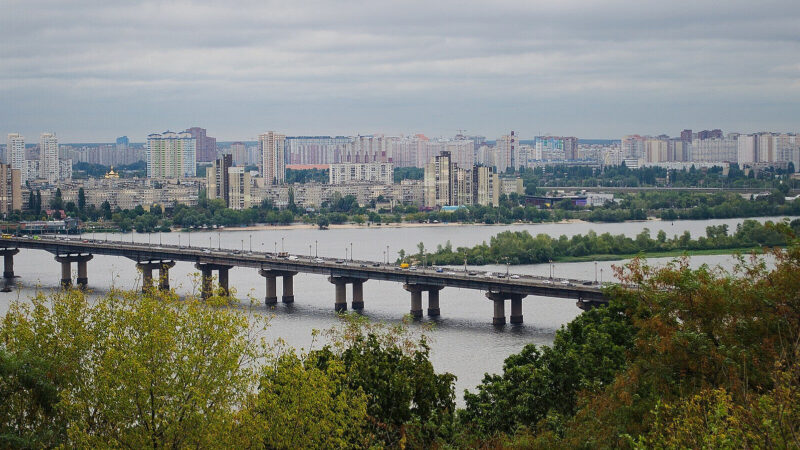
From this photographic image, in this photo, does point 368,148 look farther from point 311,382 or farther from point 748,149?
point 311,382

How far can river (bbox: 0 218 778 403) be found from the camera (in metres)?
18.9

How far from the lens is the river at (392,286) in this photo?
18906 mm

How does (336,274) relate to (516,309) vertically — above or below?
above

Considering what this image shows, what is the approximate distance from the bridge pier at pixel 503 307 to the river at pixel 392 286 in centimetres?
30

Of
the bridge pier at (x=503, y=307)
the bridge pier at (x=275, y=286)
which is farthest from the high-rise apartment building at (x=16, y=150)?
the bridge pier at (x=503, y=307)

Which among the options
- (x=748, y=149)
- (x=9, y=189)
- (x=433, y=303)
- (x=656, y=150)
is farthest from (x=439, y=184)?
(x=656, y=150)

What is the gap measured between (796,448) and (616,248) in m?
30.5

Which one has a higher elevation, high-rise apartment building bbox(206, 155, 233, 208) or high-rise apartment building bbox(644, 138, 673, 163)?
high-rise apartment building bbox(644, 138, 673, 163)

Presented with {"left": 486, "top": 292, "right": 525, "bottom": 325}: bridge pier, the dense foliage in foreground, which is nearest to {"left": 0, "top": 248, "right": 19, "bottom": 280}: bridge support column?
{"left": 486, "top": 292, "right": 525, "bottom": 325}: bridge pier

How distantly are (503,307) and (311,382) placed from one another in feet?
46.8

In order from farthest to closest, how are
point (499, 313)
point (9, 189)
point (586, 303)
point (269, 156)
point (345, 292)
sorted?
point (269, 156) < point (9, 189) < point (345, 292) < point (499, 313) < point (586, 303)

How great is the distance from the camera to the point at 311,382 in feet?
27.9

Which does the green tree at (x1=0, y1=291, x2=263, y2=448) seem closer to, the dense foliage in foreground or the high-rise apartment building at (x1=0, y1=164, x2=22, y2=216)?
the dense foliage in foreground

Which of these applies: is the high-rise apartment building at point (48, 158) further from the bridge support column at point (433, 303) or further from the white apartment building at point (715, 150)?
the bridge support column at point (433, 303)
